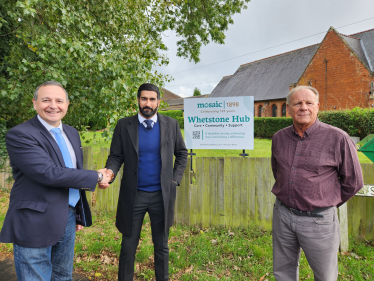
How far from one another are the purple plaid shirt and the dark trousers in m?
1.30

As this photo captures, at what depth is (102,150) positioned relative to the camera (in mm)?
4602

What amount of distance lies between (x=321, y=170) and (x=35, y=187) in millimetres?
2296

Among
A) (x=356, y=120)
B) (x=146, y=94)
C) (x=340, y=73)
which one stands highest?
(x=340, y=73)

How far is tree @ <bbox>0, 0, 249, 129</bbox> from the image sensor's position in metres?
3.63

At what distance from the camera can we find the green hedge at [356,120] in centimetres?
1158

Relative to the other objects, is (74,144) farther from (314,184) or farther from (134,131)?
(314,184)

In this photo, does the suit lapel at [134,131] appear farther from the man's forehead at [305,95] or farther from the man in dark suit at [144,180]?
the man's forehead at [305,95]

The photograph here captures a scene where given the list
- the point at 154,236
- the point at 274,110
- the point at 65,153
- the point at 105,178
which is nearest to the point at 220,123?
the point at 154,236

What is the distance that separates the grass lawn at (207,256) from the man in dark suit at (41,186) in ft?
4.54

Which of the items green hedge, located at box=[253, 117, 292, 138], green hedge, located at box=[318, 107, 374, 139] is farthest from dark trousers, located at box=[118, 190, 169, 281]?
green hedge, located at box=[253, 117, 292, 138]

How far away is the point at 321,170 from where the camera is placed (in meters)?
1.99

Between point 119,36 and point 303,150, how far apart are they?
5031 millimetres

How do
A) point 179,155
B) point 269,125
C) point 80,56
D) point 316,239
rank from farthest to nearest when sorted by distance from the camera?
point 269,125 < point 80,56 < point 179,155 < point 316,239

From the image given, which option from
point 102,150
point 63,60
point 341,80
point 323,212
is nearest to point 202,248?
point 323,212
